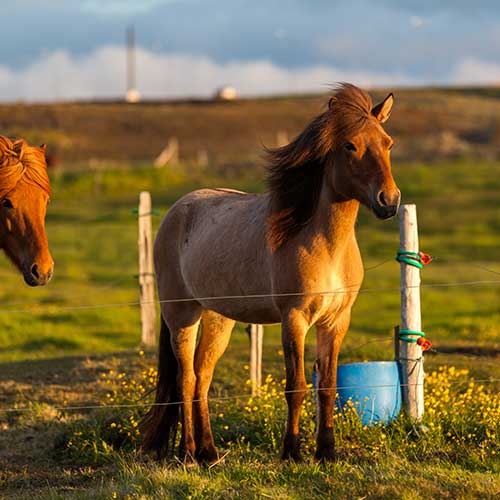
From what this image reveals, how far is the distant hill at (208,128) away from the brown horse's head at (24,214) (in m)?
39.2

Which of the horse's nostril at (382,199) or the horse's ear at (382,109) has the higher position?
the horse's ear at (382,109)

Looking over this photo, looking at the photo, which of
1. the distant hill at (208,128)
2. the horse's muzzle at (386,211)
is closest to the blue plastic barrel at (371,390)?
the horse's muzzle at (386,211)

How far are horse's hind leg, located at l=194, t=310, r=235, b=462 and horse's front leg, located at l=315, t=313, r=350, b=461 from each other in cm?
105

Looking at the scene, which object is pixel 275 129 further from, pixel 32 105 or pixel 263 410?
pixel 263 410

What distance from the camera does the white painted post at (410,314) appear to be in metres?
7.93

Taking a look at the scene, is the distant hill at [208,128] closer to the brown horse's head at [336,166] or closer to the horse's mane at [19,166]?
→ the brown horse's head at [336,166]

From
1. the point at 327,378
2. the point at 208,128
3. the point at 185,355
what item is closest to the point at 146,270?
the point at 185,355

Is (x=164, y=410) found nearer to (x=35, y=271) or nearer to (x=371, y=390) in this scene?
(x=371, y=390)

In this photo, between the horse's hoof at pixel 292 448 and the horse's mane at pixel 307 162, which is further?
the horse's hoof at pixel 292 448

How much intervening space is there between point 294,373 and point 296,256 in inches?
33.7

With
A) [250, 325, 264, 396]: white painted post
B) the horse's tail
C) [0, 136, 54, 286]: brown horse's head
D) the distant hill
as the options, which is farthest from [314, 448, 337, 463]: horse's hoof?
the distant hill

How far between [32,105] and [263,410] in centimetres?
6562

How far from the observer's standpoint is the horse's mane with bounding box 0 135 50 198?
6348 millimetres

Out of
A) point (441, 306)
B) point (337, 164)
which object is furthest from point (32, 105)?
point (337, 164)
